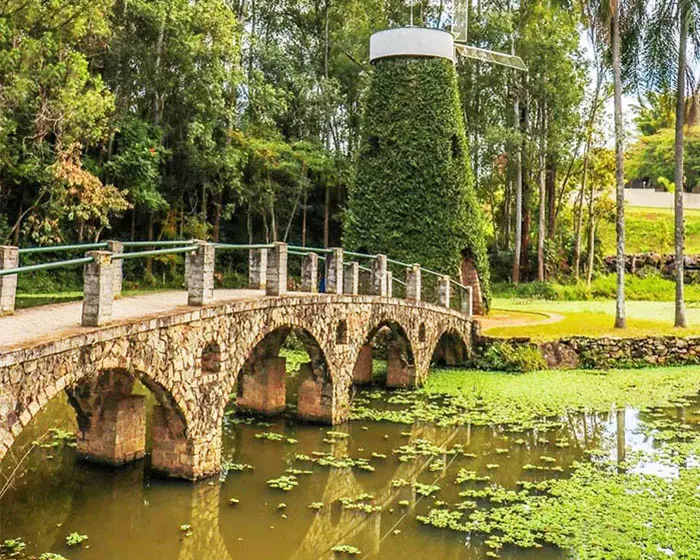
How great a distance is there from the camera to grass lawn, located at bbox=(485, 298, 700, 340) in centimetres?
2059

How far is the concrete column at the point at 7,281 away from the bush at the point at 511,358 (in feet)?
42.5

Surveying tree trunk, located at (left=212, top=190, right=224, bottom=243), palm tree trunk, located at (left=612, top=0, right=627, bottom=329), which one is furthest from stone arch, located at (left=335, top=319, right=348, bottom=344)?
tree trunk, located at (left=212, top=190, right=224, bottom=243)

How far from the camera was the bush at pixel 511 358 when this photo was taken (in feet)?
62.7

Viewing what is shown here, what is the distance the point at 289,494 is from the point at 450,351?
444 inches

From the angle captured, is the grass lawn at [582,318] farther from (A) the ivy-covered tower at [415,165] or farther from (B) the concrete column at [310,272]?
(B) the concrete column at [310,272]

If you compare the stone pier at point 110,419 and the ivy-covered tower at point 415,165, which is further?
the ivy-covered tower at point 415,165

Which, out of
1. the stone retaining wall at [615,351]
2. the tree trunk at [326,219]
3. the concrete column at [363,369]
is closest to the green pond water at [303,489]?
the concrete column at [363,369]

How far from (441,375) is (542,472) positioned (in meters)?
7.97

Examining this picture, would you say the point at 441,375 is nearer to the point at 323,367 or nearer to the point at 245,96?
the point at 323,367

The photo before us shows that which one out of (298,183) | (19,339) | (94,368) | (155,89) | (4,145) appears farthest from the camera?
(298,183)

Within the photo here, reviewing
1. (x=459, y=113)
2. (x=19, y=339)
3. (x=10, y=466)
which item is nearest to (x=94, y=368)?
(x=19, y=339)

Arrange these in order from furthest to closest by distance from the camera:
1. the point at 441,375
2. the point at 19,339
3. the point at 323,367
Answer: the point at 441,375 → the point at 323,367 → the point at 19,339

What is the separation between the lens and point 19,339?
7.57 meters

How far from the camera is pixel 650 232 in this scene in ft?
144
